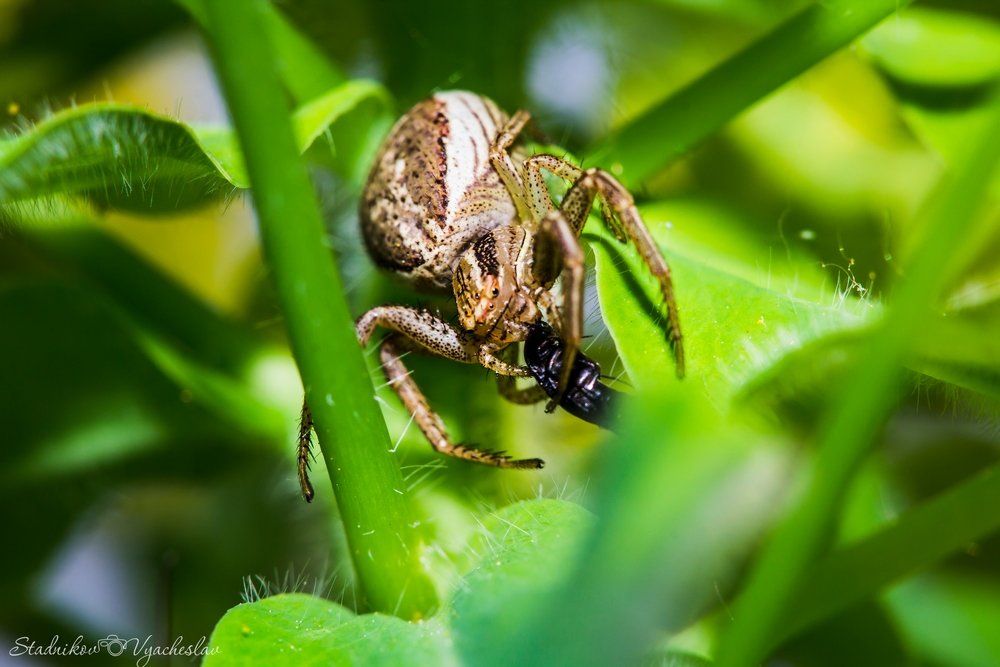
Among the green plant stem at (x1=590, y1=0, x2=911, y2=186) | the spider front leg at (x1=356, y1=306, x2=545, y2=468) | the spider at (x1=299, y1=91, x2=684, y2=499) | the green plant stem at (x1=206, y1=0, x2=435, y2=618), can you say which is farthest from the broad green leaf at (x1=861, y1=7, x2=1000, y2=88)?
the green plant stem at (x1=206, y1=0, x2=435, y2=618)

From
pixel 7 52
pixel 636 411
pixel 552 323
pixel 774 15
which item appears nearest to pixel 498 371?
pixel 552 323

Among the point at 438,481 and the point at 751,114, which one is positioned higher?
the point at 751,114

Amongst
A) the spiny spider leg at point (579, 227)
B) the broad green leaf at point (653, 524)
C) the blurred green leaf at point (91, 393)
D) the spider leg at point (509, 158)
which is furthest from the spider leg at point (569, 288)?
the broad green leaf at point (653, 524)

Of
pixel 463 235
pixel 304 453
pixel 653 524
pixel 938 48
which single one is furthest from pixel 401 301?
pixel 653 524

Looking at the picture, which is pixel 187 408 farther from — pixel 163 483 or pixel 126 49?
pixel 126 49

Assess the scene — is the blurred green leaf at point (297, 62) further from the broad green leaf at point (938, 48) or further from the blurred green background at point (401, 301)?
the broad green leaf at point (938, 48)
